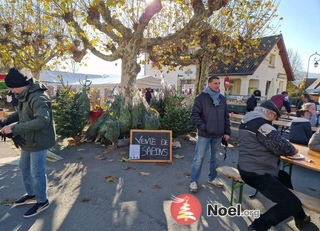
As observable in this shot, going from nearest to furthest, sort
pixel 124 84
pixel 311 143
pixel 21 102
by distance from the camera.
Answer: pixel 21 102 < pixel 311 143 < pixel 124 84

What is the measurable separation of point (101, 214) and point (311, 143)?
336 centimetres

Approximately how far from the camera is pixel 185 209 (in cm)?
333

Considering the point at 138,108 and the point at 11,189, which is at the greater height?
the point at 138,108

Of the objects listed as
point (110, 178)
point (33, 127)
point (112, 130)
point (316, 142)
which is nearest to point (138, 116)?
point (112, 130)

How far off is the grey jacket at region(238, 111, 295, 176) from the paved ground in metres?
0.84

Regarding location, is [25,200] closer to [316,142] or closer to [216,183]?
[216,183]

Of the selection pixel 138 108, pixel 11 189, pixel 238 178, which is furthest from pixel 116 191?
pixel 138 108

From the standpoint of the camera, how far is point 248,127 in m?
2.71

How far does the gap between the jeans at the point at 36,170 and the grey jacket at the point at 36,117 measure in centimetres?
12

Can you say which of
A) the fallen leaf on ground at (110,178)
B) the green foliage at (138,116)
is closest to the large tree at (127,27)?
the green foliage at (138,116)

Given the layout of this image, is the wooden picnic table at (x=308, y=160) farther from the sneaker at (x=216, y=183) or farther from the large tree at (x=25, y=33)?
the large tree at (x=25, y=33)

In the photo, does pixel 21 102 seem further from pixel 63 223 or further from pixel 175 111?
pixel 175 111

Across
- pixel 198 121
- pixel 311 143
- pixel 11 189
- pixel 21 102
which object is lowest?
pixel 11 189

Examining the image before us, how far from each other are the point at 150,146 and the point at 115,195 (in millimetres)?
1791
